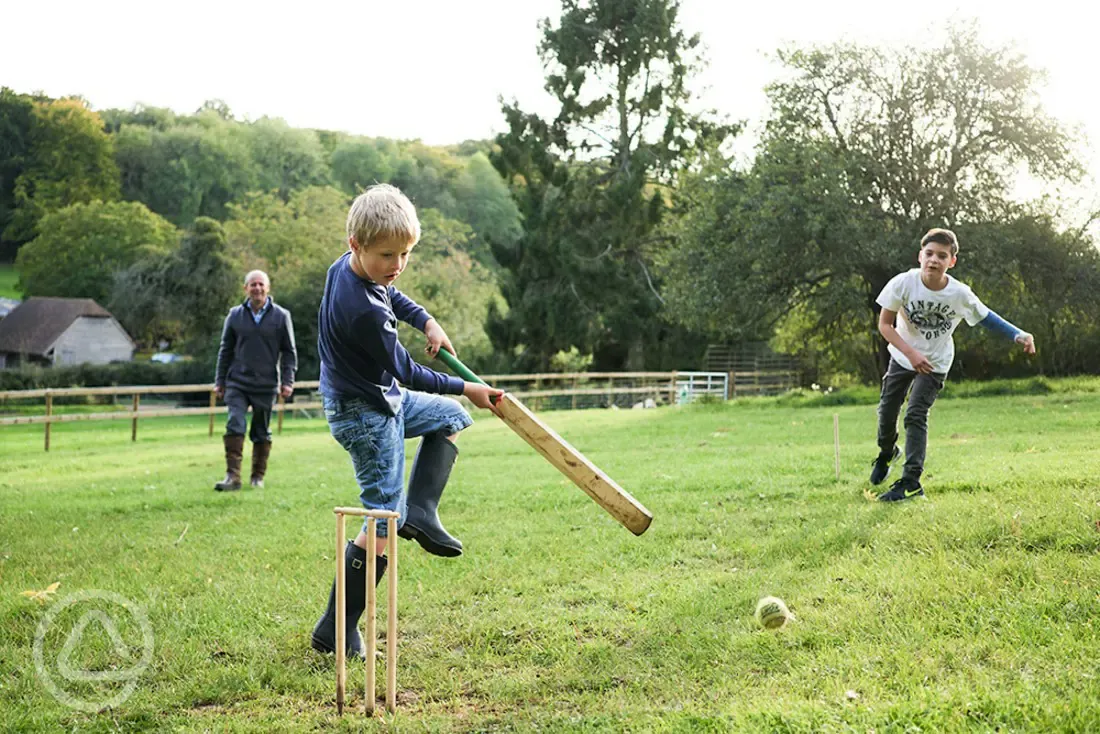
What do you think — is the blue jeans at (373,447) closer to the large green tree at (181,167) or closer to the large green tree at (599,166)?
the large green tree at (599,166)

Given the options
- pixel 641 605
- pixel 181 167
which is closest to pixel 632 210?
pixel 641 605

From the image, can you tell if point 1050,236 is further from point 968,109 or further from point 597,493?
point 597,493

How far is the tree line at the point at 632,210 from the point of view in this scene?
25594 mm

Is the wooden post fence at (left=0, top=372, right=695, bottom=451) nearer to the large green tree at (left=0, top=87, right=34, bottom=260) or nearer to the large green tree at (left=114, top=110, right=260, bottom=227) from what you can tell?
the large green tree at (left=0, top=87, right=34, bottom=260)

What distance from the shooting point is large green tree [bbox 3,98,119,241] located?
53.9 m

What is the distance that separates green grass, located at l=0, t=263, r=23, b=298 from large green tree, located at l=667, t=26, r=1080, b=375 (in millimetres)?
54972

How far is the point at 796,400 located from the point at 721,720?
848 inches

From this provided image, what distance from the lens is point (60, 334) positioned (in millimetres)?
59125

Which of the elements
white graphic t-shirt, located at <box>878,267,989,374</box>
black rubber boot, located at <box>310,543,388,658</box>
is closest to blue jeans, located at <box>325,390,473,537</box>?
black rubber boot, located at <box>310,543,388,658</box>

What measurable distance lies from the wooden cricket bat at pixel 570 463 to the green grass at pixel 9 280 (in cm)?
7012

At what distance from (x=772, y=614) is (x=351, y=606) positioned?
2.18m

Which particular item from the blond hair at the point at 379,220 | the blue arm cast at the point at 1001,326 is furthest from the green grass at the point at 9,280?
the blond hair at the point at 379,220

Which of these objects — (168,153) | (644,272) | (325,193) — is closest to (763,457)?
(644,272)

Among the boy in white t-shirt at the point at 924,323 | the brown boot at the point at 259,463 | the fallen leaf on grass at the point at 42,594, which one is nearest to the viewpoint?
the fallen leaf on grass at the point at 42,594
